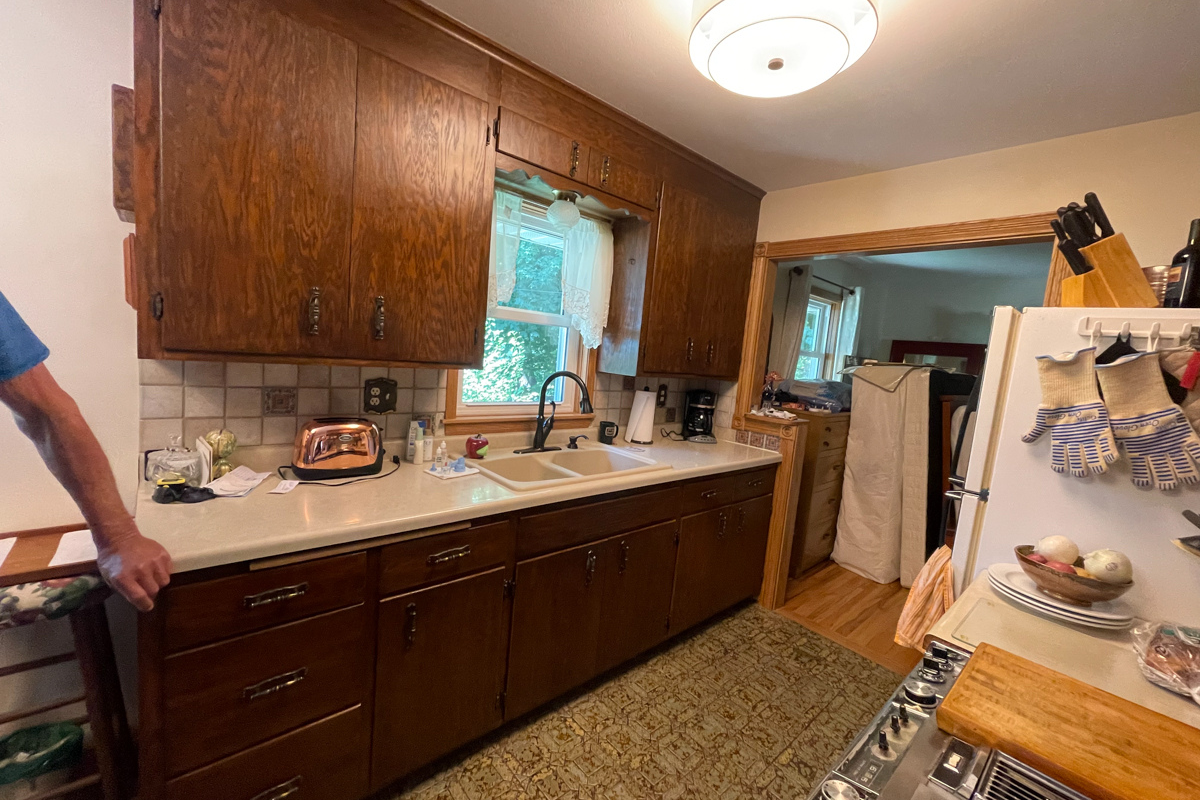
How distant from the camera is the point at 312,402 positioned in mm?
1605

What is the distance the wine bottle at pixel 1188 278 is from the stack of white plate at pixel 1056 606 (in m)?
0.75

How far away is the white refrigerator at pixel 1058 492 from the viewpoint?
1058 mm

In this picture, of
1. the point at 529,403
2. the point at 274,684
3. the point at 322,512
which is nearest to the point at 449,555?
the point at 322,512

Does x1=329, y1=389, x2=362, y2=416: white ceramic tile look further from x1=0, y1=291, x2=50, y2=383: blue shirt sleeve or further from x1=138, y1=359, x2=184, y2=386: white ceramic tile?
x1=0, y1=291, x2=50, y2=383: blue shirt sleeve

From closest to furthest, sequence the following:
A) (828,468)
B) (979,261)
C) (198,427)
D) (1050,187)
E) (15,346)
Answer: (15,346) < (198,427) < (1050,187) < (828,468) < (979,261)

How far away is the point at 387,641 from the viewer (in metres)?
1.26

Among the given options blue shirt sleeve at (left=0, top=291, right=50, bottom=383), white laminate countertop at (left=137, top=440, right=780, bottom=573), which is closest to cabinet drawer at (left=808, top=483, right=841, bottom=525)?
white laminate countertop at (left=137, top=440, right=780, bottom=573)

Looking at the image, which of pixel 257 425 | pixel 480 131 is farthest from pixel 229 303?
pixel 480 131

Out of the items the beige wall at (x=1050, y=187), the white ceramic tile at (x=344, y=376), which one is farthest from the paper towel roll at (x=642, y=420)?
the white ceramic tile at (x=344, y=376)

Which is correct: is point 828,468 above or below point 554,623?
above

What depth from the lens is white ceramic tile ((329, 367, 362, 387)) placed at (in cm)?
163

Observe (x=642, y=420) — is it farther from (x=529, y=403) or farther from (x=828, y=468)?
(x=828, y=468)

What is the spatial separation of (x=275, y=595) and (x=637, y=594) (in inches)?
51.6

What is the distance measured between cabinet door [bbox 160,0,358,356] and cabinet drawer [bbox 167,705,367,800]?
38.5 inches
